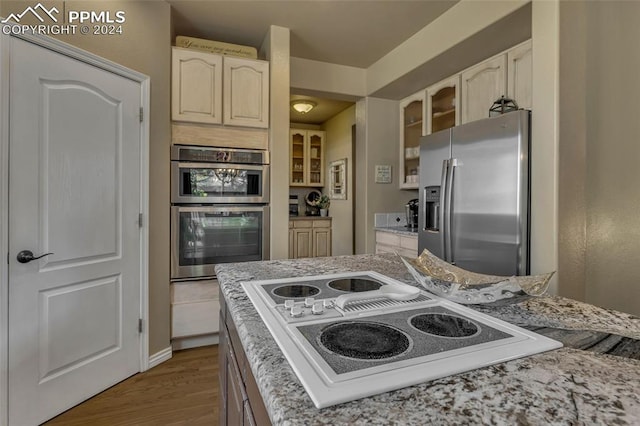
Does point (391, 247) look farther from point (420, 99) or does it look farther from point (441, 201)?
point (420, 99)

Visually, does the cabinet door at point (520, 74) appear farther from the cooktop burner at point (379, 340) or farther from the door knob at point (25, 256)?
the door knob at point (25, 256)

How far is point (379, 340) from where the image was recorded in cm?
67

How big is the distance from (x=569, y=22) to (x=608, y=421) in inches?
85.3

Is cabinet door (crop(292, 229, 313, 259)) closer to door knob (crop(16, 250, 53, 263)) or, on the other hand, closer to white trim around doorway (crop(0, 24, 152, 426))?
white trim around doorway (crop(0, 24, 152, 426))

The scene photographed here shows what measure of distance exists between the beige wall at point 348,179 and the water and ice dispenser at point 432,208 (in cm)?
168

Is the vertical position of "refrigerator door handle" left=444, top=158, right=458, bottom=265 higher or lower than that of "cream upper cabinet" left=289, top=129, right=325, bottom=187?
lower

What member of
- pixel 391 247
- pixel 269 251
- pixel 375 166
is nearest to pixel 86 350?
pixel 269 251

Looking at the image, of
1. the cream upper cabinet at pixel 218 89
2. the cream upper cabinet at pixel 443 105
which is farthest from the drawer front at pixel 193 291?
the cream upper cabinet at pixel 443 105

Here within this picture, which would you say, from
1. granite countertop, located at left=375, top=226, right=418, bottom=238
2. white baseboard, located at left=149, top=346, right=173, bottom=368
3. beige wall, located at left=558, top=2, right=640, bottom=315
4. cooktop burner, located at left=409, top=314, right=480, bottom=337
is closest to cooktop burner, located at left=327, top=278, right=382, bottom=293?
cooktop burner, located at left=409, top=314, right=480, bottom=337

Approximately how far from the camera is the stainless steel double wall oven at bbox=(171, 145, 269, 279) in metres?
2.49

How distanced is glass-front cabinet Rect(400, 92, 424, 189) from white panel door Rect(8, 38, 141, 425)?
8.41ft

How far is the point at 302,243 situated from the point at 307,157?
59.5 inches

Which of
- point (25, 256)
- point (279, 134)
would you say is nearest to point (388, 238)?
point (279, 134)

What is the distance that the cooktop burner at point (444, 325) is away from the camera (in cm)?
71
